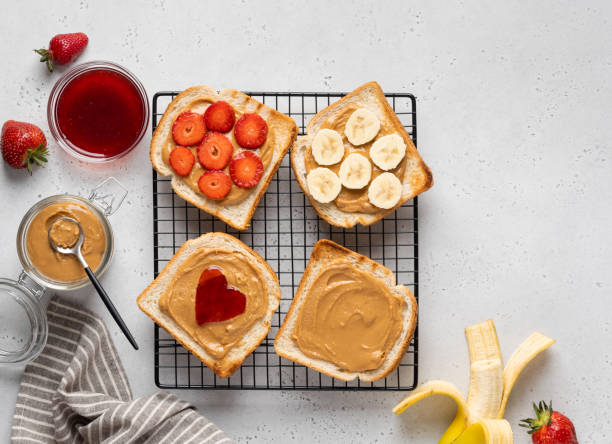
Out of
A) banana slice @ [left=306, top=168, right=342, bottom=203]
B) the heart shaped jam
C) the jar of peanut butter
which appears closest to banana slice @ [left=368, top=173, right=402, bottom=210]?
banana slice @ [left=306, top=168, right=342, bottom=203]

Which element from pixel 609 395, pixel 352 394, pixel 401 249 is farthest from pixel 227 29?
pixel 609 395

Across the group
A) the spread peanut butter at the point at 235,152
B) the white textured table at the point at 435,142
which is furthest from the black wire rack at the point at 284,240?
the spread peanut butter at the point at 235,152

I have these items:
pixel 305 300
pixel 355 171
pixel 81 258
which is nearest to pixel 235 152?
pixel 355 171

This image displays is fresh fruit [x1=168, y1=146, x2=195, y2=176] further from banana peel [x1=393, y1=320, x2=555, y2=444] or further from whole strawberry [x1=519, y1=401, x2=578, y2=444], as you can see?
→ whole strawberry [x1=519, y1=401, x2=578, y2=444]

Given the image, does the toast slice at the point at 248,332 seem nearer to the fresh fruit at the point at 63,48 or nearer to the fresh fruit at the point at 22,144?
the fresh fruit at the point at 22,144

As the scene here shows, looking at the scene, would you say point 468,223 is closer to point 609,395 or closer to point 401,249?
point 401,249

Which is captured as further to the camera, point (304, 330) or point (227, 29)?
point (227, 29)

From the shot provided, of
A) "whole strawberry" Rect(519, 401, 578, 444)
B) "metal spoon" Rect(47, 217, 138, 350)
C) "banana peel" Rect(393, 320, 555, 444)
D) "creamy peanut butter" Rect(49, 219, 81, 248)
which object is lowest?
"whole strawberry" Rect(519, 401, 578, 444)
